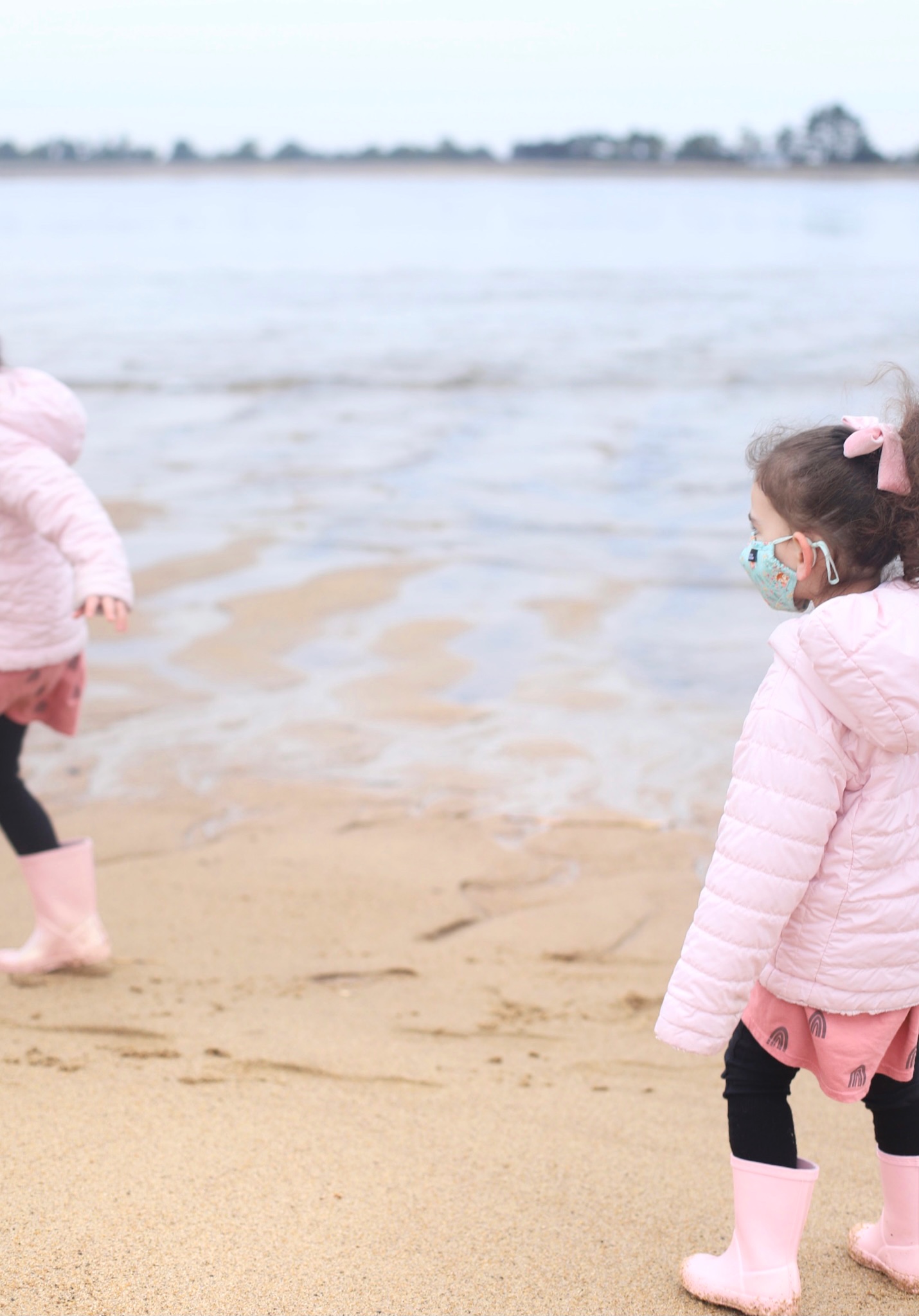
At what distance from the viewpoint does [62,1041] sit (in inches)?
119

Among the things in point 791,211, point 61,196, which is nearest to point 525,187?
point 61,196

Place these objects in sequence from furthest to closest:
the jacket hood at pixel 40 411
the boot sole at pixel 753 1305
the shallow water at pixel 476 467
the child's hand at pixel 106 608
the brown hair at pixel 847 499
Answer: the shallow water at pixel 476 467, the jacket hood at pixel 40 411, the child's hand at pixel 106 608, the boot sole at pixel 753 1305, the brown hair at pixel 847 499

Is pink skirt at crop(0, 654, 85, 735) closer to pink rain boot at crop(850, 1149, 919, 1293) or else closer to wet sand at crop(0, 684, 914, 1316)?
wet sand at crop(0, 684, 914, 1316)

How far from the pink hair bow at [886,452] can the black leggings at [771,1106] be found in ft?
2.76

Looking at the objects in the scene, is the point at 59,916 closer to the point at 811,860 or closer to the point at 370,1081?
the point at 370,1081

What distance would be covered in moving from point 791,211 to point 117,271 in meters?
38.6

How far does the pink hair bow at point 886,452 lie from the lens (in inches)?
74.9

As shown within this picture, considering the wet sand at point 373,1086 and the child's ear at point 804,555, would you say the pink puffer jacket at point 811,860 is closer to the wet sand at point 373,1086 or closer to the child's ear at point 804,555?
the child's ear at point 804,555

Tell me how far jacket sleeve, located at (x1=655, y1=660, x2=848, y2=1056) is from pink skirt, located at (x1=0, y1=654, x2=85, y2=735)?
1926 millimetres

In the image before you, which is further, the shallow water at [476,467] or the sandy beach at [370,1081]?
the shallow water at [476,467]

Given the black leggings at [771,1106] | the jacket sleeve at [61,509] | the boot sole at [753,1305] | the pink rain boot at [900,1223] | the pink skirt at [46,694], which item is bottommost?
the boot sole at [753,1305]

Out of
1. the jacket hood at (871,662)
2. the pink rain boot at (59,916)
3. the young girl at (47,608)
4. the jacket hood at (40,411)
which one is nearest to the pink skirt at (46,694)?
the young girl at (47,608)

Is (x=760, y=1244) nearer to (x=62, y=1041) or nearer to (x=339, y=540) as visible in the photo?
(x=62, y=1041)

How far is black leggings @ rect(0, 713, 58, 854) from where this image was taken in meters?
3.42
